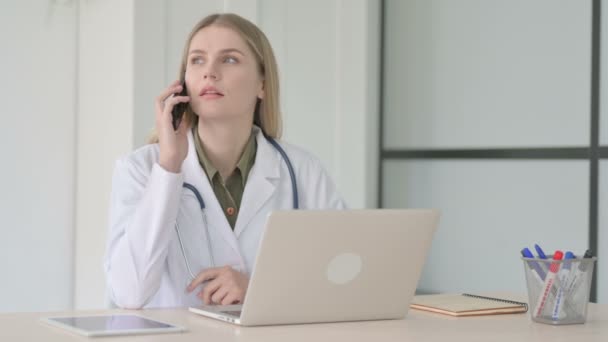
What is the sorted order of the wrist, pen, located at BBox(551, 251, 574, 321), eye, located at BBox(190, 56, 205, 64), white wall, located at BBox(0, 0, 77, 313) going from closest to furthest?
pen, located at BBox(551, 251, 574, 321), the wrist, eye, located at BBox(190, 56, 205, 64), white wall, located at BBox(0, 0, 77, 313)

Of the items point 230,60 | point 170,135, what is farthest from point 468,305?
point 230,60

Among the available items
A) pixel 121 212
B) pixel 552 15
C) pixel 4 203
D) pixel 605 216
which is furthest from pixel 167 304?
pixel 552 15

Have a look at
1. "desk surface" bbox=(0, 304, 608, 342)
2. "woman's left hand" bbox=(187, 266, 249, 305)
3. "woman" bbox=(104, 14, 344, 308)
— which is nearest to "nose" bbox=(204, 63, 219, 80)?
"woman" bbox=(104, 14, 344, 308)

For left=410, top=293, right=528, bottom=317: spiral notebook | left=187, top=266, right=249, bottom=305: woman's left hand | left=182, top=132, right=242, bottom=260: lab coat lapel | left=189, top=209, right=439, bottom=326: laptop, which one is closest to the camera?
left=189, top=209, right=439, bottom=326: laptop

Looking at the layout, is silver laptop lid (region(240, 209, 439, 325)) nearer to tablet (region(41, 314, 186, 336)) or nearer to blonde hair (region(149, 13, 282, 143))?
tablet (region(41, 314, 186, 336))

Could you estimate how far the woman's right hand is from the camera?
2203 millimetres

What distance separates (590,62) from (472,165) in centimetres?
68

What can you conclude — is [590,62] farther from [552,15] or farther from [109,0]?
[109,0]

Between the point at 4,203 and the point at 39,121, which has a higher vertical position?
the point at 39,121

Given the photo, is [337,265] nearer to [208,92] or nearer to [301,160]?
[208,92]

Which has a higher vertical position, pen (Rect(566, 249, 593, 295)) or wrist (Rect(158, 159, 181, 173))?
wrist (Rect(158, 159, 181, 173))

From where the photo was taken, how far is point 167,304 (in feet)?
7.57

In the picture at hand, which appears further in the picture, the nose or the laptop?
the nose

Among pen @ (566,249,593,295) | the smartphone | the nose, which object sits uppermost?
the nose
